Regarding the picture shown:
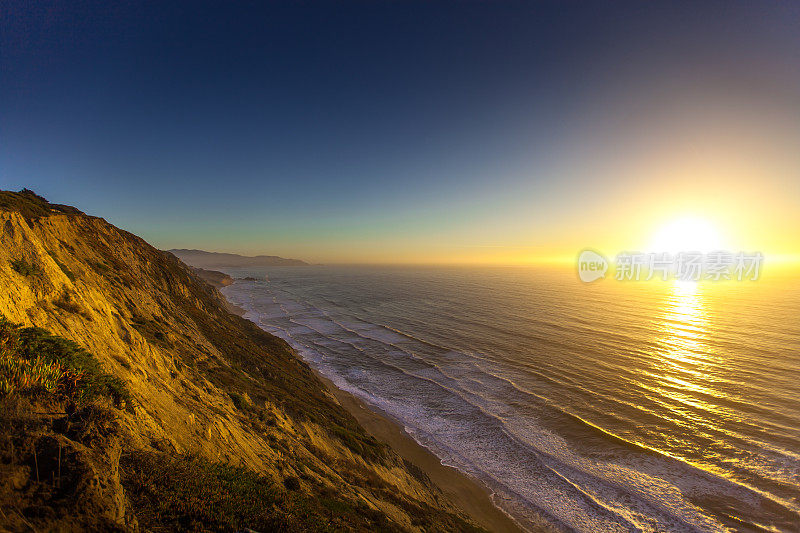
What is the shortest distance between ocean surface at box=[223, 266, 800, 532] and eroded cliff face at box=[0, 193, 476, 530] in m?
6.41

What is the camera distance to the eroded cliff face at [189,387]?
28.5 feet

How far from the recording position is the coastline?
14.1 m

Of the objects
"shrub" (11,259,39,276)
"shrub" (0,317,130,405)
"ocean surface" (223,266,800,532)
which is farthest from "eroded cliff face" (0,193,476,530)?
"ocean surface" (223,266,800,532)

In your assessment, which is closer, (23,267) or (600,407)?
(23,267)

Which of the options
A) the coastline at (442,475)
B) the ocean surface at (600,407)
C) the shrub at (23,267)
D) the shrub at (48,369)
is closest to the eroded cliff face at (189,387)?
the shrub at (23,267)

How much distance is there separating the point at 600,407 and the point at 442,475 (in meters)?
14.3

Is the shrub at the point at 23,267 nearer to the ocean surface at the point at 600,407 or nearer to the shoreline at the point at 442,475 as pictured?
the shoreline at the point at 442,475

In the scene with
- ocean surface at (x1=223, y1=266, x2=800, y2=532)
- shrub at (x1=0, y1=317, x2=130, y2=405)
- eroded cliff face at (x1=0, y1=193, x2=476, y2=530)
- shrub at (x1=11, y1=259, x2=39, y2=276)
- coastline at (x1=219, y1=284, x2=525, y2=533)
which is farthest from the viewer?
ocean surface at (x1=223, y1=266, x2=800, y2=532)

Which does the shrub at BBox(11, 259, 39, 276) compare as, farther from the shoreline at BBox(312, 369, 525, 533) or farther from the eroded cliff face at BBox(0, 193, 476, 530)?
the shoreline at BBox(312, 369, 525, 533)

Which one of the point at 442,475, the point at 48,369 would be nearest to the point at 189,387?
the point at 48,369

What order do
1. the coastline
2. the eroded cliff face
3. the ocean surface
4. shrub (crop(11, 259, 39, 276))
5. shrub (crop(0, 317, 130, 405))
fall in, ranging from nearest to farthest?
shrub (crop(0, 317, 130, 405)), the eroded cliff face, shrub (crop(11, 259, 39, 276)), the coastline, the ocean surface

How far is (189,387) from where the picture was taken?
1159 centimetres

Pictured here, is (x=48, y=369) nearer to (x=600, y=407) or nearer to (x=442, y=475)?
(x=442, y=475)

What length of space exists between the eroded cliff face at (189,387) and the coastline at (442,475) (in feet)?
4.92
